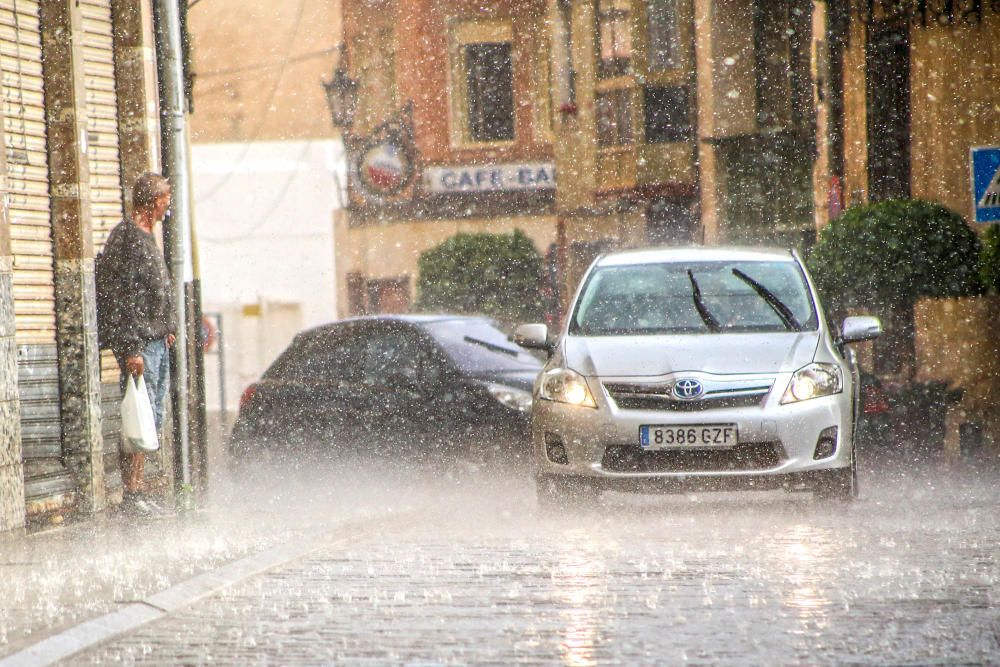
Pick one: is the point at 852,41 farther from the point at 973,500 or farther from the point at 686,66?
the point at 973,500

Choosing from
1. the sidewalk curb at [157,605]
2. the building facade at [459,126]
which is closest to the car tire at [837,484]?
the sidewalk curb at [157,605]

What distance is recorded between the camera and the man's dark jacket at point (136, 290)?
11.0m

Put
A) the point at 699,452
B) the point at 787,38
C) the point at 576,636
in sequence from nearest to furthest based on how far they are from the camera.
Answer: the point at 576,636 < the point at 699,452 < the point at 787,38

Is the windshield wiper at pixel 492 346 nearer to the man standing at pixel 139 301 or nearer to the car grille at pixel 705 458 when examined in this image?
the man standing at pixel 139 301

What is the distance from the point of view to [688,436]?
414 inches

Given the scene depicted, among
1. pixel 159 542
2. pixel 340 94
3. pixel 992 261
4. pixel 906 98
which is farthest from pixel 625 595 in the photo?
pixel 340 94

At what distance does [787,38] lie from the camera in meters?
28.9

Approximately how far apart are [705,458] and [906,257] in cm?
649

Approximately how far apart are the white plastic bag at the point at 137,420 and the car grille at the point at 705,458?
2.75 metres

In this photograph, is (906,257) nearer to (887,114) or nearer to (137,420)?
(887,114)

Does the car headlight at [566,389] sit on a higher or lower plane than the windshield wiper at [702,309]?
lower

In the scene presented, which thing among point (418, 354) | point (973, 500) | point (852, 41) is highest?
point (852, 41)

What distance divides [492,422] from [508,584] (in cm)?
487

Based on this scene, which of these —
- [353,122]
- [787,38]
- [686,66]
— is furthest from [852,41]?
[353,122]
